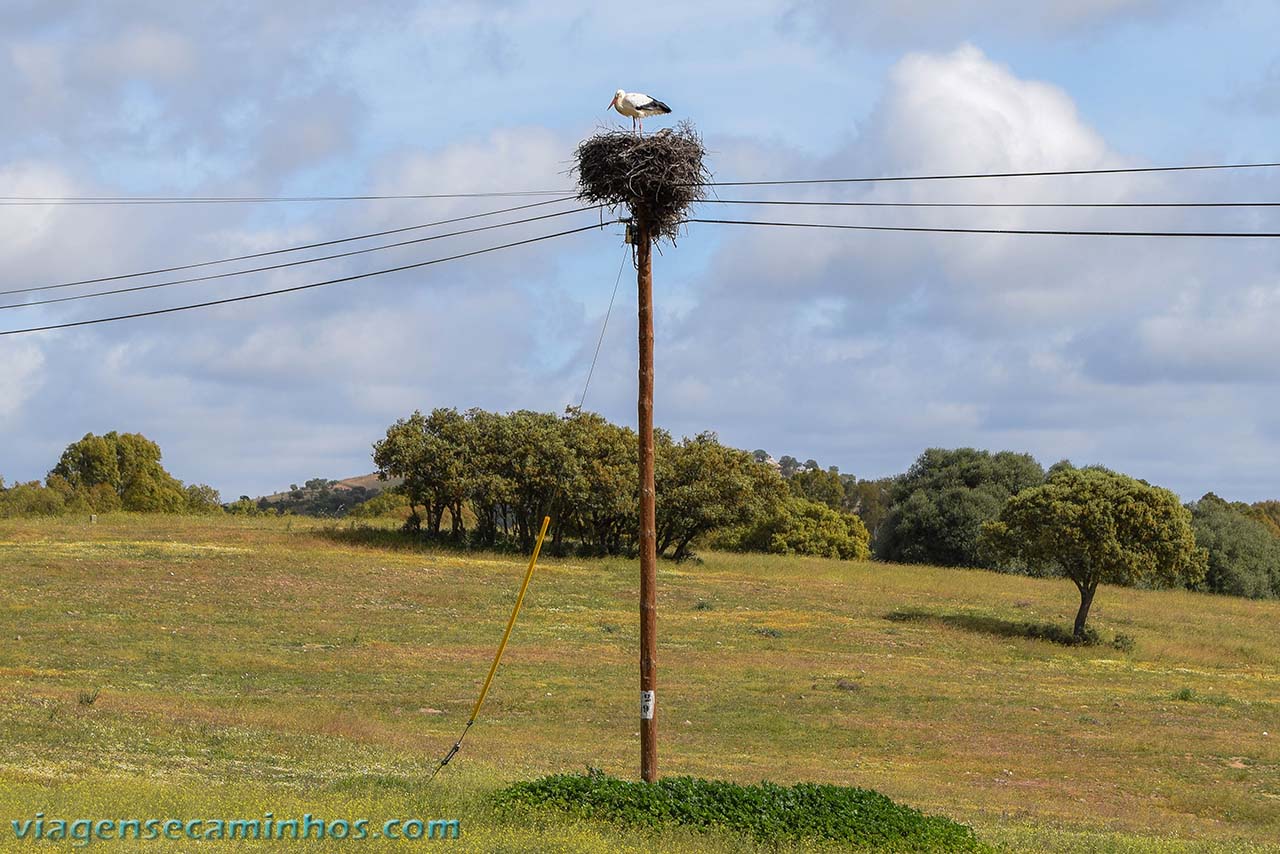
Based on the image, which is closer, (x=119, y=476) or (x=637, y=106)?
(x=637, y=106)

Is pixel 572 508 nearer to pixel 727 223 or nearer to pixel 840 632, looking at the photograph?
pixel 840 632

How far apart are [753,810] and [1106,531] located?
33.9 metres

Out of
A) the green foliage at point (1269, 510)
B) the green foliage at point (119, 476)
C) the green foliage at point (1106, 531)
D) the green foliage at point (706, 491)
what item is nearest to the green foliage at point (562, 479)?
the green foliage at point (706, 491)

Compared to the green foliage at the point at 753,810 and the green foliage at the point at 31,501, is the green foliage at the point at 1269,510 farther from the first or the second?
the green foliage at the point at 753,810

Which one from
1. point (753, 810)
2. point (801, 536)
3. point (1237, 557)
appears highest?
point (801, 536)

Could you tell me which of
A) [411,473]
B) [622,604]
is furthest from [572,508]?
[622,604]

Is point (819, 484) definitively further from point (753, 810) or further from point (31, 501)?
point (753, 810)

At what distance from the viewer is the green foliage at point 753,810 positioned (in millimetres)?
13922

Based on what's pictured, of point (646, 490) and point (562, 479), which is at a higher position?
point (562, 479)

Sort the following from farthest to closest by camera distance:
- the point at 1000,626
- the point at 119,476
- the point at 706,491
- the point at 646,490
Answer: the point at 119,476, the point at 706,491, the point at 1000,626, the point at 646,490

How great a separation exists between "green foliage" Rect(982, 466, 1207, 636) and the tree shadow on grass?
1.83 ft

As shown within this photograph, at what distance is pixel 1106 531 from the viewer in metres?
44.6

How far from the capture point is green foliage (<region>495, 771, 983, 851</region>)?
45.7 feet

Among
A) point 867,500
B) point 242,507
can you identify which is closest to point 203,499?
point 242,507
